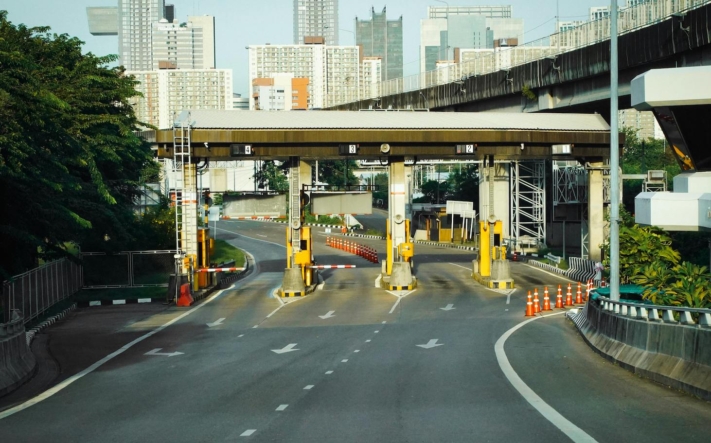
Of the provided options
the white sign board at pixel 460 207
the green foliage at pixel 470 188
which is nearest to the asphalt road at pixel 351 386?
the white sign board at pixel 460 207

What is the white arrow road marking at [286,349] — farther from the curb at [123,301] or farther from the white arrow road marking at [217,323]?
the curb at [123,301]

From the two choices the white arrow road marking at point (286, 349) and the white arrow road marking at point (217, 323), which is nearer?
the white arrow road marking at point (286, 349)

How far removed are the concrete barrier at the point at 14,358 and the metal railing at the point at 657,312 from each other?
13498 millimetres

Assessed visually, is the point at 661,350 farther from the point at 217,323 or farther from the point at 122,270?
the point at 122,270

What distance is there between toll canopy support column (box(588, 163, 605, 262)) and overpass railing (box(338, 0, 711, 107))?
7.08m

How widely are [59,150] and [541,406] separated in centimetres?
2386

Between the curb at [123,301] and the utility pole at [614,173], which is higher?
the utility pole at [614,173]

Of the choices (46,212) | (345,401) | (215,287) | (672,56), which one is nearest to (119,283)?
(215,287)

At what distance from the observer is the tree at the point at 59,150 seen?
92.9ft

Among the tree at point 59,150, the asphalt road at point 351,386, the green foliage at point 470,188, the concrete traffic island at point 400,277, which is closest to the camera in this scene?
the asphalt road at point 351,386

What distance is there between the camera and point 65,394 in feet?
65.4

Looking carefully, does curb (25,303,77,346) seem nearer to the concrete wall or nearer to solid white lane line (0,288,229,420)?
solid white lane line (0,288,229,420)

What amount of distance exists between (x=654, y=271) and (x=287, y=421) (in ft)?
43.6

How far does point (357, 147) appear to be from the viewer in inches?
1758
